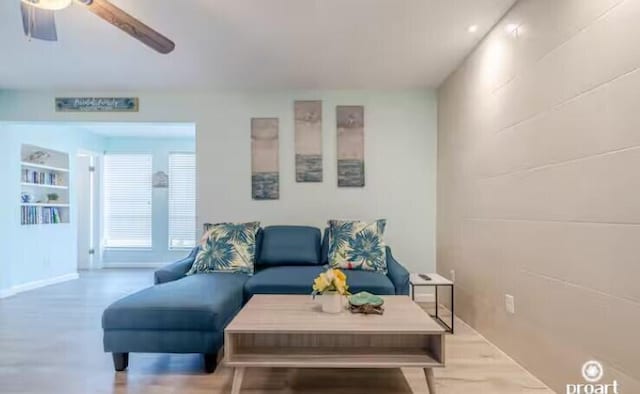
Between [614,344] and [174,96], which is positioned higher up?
[174,96]

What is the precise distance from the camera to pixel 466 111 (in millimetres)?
3615

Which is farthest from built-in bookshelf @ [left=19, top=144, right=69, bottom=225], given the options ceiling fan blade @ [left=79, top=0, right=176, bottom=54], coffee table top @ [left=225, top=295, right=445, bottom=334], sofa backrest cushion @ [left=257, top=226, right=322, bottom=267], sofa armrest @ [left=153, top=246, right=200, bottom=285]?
coffee table top @ [left=225, top=295, right=445, bottom=334]

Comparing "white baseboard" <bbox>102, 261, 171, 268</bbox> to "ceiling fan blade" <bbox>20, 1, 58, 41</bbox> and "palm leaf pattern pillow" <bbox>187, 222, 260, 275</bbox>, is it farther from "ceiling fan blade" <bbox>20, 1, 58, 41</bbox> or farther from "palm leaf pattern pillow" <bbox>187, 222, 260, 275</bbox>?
"ceiling fan blade" <bbox>20, 1, 58, 41</bbox>

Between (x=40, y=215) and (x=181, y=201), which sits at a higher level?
(x=181, y=201)

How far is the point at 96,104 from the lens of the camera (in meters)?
4.56

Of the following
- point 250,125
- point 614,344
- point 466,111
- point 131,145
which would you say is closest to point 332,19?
point 466,111

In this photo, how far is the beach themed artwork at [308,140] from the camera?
4512mm

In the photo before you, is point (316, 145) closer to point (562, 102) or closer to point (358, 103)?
point (358, 103)

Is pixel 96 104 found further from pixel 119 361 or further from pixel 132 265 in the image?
pixel 132 265

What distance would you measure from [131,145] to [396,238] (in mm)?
5232

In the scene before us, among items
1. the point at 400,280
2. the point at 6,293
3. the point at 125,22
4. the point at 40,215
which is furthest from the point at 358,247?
the point at 40,215

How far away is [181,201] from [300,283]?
15.2ft

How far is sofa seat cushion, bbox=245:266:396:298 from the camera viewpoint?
10.1 ft

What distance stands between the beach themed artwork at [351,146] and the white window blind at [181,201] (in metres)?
3.63
